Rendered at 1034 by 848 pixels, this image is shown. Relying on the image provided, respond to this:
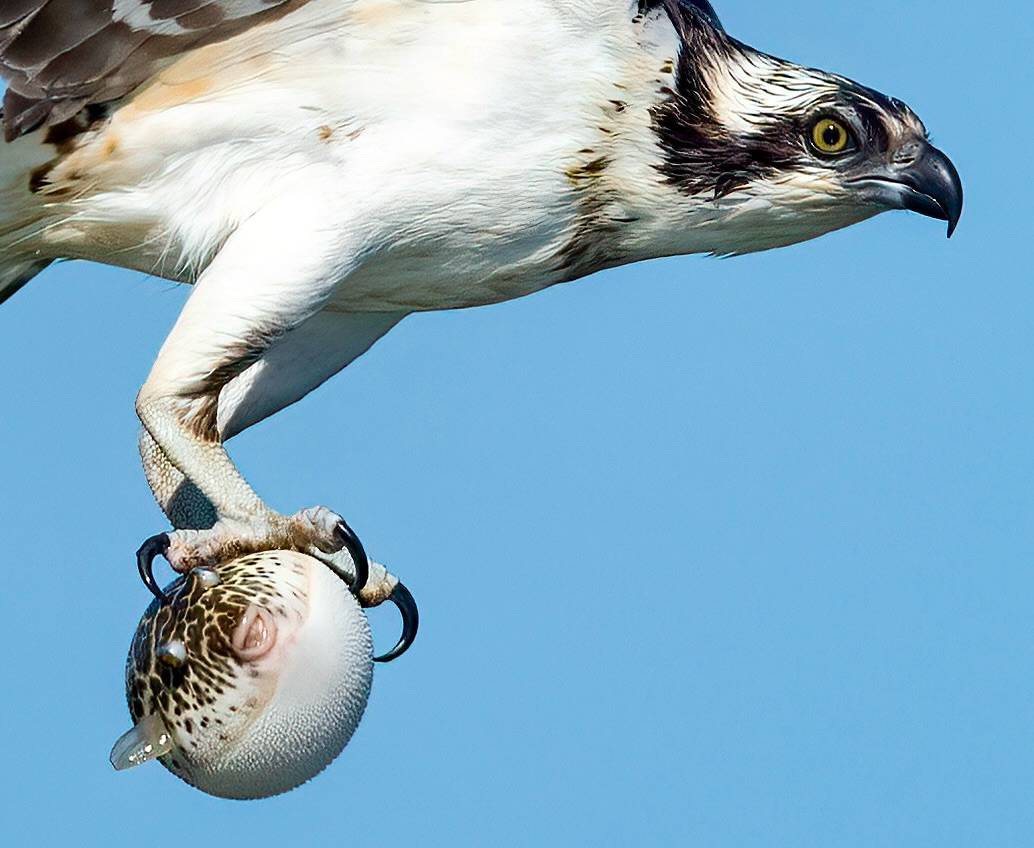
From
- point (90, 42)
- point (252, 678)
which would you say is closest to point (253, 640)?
point (252, 678)

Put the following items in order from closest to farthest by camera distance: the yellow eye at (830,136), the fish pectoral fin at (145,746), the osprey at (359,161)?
the fish pectoral fin at (145,746) < the osprey at (359,161) < the yellow eye at (830,136)

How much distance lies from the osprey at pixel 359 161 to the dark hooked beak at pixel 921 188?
0.04ft

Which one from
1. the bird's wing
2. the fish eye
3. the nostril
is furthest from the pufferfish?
the fish eye

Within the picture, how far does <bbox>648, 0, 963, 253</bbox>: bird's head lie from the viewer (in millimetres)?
7078

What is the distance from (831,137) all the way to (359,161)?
1.48m

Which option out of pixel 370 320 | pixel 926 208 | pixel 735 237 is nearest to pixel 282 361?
pixel 370 320

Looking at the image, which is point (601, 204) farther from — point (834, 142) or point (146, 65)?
point (146, 65)

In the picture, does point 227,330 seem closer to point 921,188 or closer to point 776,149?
point 776,149

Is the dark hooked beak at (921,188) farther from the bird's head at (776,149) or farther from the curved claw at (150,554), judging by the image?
the curved claw at (150,554)

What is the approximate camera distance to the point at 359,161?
265 inches

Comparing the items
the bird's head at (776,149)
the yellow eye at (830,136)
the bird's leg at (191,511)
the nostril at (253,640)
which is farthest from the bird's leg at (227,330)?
the yellow eye at (830,136)

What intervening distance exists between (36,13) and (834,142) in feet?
7.78

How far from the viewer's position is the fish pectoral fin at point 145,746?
231 inches

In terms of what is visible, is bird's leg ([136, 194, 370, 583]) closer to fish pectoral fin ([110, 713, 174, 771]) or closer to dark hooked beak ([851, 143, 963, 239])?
fish pectoral fin ([110, 713, 174, 771])
